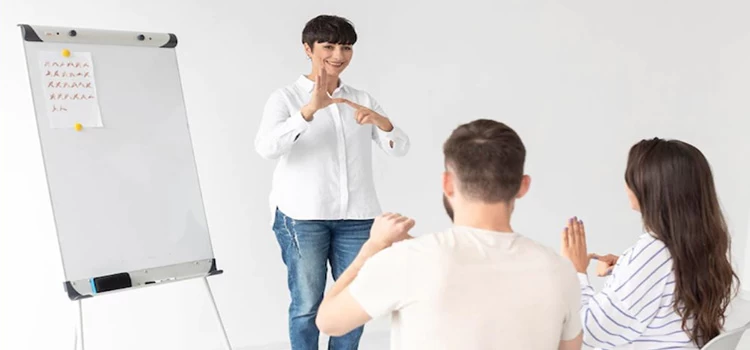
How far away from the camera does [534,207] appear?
12.4 ft

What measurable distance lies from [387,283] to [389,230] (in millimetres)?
112

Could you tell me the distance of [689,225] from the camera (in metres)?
1.58

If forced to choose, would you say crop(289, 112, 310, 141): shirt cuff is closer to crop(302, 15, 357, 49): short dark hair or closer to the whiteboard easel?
crop(302, 15, 357, 49): short dark hair

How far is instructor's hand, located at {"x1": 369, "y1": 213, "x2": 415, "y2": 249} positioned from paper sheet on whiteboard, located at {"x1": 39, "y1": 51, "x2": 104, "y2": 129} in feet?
4.71

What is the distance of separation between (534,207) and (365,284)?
2725mm

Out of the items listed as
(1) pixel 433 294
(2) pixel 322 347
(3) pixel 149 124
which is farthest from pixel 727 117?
(1) pixel 433 294

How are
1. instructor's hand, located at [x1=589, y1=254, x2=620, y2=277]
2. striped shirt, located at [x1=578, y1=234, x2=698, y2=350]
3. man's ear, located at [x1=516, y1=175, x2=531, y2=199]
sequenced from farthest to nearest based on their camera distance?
1. instructor's hand, located at [x1=589, y1=254, x2=620, y2=277]
2. striped shirt, located at [x1=578, y1=234, x2=698, y2=350]
3. man's ear, located at [x1=516, y1=175, x2=531, y2=199]

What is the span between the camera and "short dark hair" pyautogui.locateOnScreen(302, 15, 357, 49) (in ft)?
8.02

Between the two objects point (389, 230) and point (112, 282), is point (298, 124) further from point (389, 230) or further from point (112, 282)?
point (389, 230)

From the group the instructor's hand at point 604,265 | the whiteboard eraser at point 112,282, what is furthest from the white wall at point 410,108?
the instructor's hand at point 604,265

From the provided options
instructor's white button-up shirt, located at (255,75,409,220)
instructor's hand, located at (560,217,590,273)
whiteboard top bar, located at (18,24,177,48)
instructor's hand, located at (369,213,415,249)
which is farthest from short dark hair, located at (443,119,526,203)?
whiteboard top bar, located at (18,24,177,48)

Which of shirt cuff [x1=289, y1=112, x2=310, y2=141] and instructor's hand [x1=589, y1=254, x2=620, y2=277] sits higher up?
shirt cuff [x1=289, y1=112, x2=310, y2=141]

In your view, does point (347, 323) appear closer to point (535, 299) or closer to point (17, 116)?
point (535, 299)

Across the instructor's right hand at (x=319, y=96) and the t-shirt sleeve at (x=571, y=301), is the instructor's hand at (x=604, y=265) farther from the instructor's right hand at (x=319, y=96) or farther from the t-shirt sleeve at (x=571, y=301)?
the instructor's right hand at (x=319, y=96)
